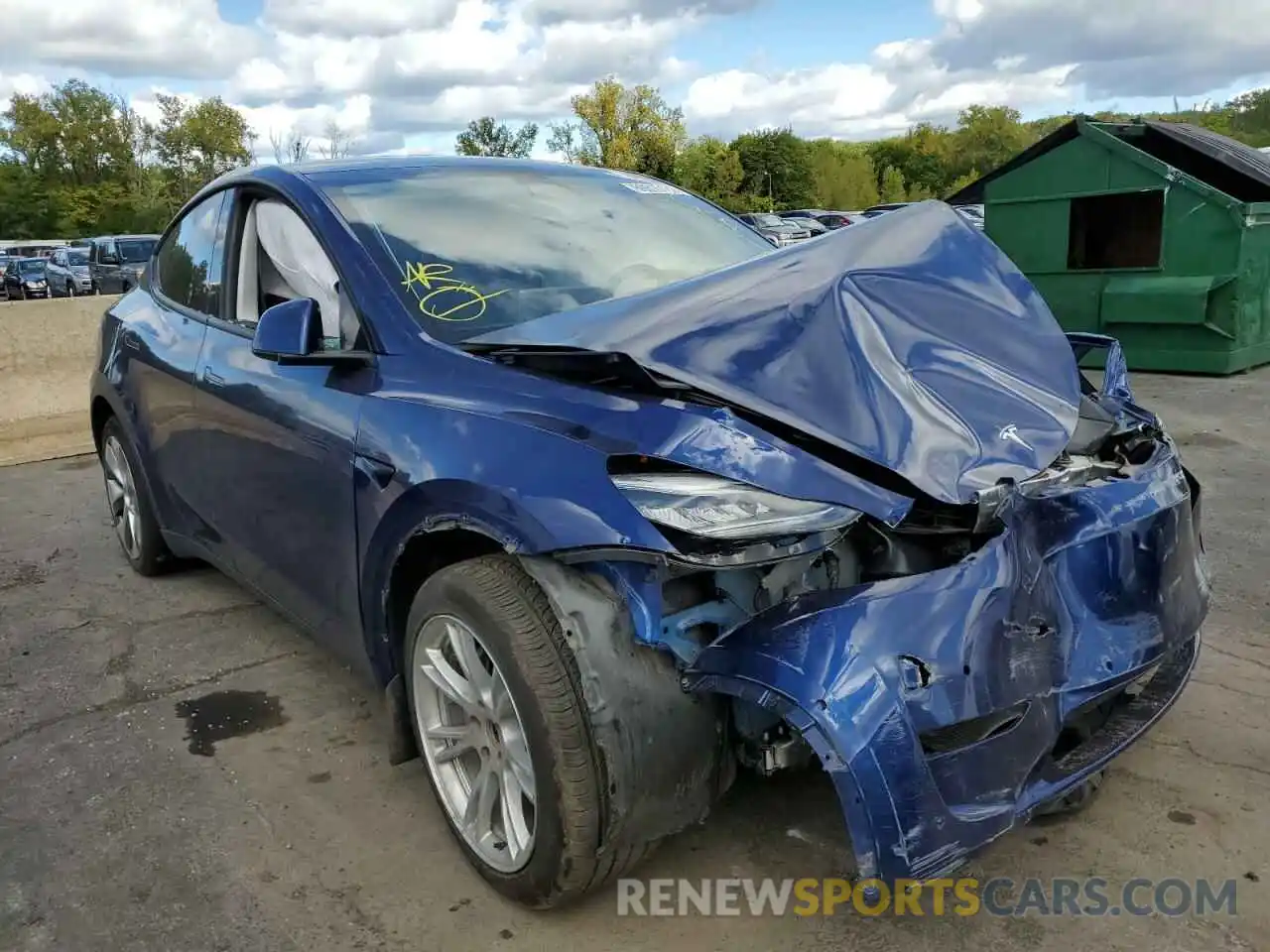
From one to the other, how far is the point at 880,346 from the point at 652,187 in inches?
69.7

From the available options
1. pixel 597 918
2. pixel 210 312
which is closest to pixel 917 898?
pixel 597 918

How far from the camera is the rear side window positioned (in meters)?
3.79

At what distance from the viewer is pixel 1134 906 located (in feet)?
7.59

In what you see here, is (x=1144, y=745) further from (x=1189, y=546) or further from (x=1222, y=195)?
(x=1222, y=195)

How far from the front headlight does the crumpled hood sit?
0.67 feet

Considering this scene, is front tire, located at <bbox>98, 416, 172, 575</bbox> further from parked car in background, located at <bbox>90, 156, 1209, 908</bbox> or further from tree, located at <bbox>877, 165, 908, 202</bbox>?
tree, located at <bbox>877, 165, 908, 202</bbox>

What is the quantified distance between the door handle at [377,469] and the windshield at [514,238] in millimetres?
377

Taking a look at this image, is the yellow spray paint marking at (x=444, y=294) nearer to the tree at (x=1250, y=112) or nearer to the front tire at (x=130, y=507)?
the front tire at (x=130, y=507)

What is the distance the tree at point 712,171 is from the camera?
1971 inches

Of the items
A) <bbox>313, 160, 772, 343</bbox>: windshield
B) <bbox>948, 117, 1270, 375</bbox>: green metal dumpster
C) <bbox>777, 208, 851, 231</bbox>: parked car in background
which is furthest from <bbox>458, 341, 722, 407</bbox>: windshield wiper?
<bbox>777, 208, 851, 231</bbox>: parked car in background

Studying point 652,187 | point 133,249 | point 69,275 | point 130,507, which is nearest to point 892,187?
point 69,275

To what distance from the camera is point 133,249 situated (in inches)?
850

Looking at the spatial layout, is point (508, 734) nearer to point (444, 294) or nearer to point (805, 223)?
point (444, 294)

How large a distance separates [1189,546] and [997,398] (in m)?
0.66
